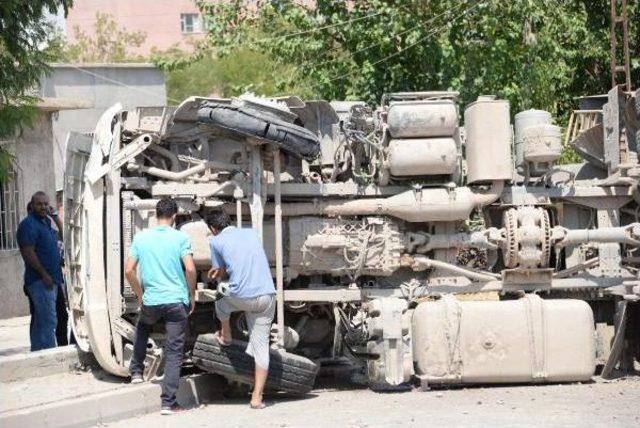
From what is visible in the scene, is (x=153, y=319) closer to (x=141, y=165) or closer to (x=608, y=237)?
(x=141, y=165)

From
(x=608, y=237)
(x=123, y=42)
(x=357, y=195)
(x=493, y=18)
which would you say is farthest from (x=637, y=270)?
(x=123, y=42)

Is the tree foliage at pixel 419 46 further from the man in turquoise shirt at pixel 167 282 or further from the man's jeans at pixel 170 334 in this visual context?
the man's jeans at pixel 170 334

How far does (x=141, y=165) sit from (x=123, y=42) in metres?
42.3

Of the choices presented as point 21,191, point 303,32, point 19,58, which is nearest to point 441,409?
point 19,58

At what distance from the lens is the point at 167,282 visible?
11039 millimetres

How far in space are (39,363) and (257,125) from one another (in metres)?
3.05

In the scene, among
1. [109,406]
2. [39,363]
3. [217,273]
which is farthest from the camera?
[39,363]

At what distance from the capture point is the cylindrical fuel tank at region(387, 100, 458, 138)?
1200 cm

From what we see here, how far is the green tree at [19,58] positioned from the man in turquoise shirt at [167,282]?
6.91 feet

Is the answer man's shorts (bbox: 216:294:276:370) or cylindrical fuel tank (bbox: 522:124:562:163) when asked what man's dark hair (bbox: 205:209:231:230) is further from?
cylindrical fuel tank (bbox: 522:124:562:163)

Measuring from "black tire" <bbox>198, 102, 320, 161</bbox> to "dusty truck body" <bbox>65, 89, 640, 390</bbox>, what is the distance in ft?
0.06

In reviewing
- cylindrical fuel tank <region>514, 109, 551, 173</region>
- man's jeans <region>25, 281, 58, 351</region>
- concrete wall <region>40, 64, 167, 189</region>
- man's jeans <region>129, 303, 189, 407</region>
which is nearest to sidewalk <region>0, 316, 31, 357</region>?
man's jeans <region>25, 281, 58, 351</region>

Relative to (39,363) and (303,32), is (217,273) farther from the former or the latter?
(303,32)

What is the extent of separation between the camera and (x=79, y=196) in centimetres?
1252
